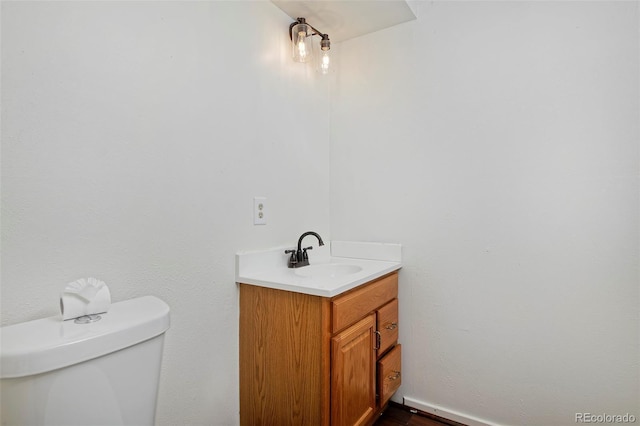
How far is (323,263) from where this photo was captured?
1821 millimetres

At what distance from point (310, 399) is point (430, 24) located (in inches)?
69.3

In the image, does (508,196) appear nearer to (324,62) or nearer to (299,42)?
(324,62)

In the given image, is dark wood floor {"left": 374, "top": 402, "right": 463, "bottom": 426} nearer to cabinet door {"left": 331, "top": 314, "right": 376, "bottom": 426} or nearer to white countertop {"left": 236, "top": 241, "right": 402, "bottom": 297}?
cabinet door {"left": 331, "top": 314, "right": 376, "bottom": 426}

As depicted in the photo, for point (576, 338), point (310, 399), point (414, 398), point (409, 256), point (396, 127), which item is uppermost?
point (396, 127)

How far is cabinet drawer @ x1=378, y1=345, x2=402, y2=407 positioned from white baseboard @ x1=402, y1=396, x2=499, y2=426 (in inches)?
4.4

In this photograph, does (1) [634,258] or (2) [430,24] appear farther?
(2) [430,24]

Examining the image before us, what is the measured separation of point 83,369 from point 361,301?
37.5 inches

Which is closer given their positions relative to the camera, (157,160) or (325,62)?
(157,160)

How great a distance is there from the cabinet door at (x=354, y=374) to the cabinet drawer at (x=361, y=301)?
0.13 ft

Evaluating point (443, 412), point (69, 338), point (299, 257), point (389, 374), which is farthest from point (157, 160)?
point (443, 412)

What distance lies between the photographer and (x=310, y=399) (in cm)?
124

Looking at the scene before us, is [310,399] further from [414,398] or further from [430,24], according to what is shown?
[430,24]

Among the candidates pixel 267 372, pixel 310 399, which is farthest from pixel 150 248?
pixel 310 399

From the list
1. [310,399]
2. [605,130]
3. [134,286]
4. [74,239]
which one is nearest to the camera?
[74,239]
